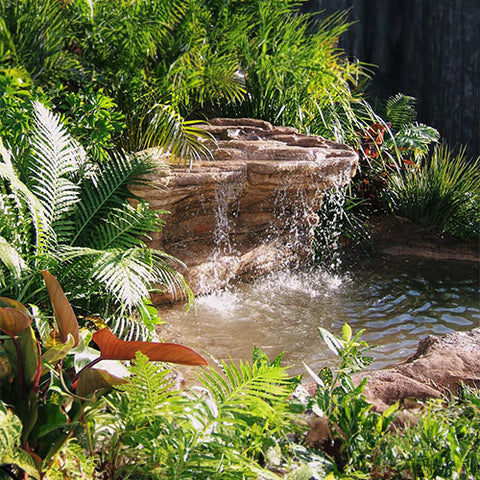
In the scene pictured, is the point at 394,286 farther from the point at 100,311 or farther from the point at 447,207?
the point at 100,311

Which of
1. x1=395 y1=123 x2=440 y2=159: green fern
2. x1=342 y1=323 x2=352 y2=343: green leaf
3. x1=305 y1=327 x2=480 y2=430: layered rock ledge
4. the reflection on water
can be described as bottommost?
the reflection on water

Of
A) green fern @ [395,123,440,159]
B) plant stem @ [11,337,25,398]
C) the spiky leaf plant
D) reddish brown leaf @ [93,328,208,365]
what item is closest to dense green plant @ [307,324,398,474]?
reddish brown leaf @ [93,328,208,365]

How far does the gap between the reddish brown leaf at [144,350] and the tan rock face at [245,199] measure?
2180 mm

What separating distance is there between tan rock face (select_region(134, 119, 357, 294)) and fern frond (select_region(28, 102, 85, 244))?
53 centimetres

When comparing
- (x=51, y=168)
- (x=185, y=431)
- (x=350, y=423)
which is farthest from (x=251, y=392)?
(x=51, y=168)

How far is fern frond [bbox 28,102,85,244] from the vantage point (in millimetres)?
3277

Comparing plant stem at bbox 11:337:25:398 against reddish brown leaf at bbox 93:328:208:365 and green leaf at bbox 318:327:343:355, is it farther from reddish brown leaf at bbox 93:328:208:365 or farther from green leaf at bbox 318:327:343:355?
green leaf at bbox 318:327:343:355

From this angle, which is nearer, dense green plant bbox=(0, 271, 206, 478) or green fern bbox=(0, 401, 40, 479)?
green fern bbox=(0, 401, 40, 479)

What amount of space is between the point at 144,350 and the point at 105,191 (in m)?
2.13

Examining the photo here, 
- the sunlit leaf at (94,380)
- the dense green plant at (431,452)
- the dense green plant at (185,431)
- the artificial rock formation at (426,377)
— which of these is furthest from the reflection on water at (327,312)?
the sunlit leaf at (94,380)

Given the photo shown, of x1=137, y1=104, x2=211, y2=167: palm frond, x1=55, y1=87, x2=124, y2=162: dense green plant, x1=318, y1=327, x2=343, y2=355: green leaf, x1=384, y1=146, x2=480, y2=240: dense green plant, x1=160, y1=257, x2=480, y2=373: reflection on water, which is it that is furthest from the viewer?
x1=384, y1=146, x2=480, y2=240: dense green plant

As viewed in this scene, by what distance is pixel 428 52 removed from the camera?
355 inches

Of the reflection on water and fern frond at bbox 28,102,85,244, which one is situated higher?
fern frond at bbox 28,102,85,244

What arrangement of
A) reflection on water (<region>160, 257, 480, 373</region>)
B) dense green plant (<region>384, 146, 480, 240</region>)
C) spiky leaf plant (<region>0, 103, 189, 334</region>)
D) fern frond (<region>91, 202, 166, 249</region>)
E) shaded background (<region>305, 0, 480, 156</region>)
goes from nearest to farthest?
1. spiky leaf plant (<region>0, 103, 189, 334</region>)
2. fern frond (<region>91, 202, 166, 249</region>)
3. reflection on water (<region>160, 257, 480, 373</region>)
4. dense green plant (<region>384, 146, 480, 240</region>)
5. shaded background (<region>305, 0, 480, 156</region>)
